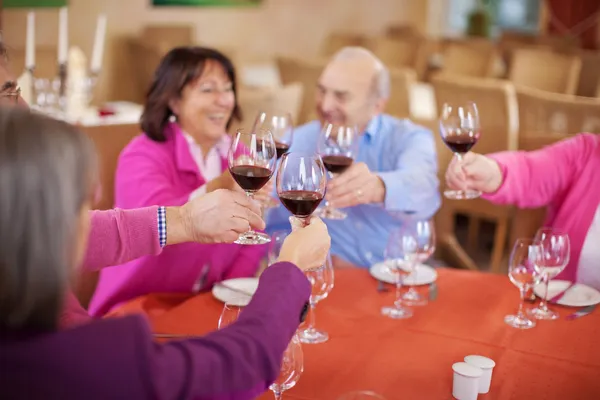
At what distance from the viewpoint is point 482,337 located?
1.72m

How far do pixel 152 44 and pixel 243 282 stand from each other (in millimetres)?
5199

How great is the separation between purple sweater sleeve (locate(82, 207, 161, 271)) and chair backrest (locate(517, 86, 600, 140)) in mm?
2221

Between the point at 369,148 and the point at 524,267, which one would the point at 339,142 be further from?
the point at 524,267

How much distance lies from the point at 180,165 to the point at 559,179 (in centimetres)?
116

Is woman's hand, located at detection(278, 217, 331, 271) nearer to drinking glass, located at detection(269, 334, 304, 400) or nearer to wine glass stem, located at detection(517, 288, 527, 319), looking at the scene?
drinking glass, located at detection(269, 334, 304, 400)

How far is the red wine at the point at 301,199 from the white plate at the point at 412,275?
353 mm

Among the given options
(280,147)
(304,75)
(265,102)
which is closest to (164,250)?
(280,147)

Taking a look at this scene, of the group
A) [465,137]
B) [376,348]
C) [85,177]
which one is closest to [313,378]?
[376,348]

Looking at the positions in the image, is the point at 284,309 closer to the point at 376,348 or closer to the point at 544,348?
the point at 376,348

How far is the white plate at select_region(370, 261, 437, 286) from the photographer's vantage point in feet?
6.61

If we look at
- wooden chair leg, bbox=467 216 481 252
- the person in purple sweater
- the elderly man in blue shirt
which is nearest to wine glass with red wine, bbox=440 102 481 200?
the elderly man in blue shirt

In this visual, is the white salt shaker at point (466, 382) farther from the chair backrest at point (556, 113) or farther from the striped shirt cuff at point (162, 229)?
the chair backrest at point (556, 113)

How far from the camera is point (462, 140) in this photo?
2301mm

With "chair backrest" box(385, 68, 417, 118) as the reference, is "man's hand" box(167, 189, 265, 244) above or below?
below
